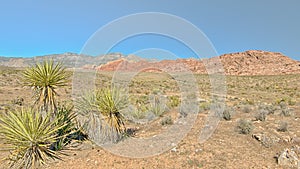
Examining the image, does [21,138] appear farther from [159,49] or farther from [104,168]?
[159,49]

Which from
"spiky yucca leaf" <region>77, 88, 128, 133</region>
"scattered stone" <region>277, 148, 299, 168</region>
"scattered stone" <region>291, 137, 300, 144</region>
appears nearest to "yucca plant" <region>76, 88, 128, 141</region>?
"spiky yucca leaf" <region>77, 88, 128, 133</region>

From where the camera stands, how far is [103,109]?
291 inches

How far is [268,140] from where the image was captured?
24.0 ft

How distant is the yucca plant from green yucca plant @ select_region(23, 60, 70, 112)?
892 mm

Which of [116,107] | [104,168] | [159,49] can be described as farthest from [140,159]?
[159,49]

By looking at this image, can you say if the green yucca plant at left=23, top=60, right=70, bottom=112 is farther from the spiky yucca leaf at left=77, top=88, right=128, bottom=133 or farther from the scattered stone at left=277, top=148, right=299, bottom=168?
the scattered stone at left=277, top=148, right=299, bottom=168

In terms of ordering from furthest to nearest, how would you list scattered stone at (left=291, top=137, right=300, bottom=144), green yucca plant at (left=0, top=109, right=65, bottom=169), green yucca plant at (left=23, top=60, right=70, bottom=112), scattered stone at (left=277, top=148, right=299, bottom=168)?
scattered stone at (left=291, top=137, right=300, bottom=144) → green yucca plant at (left=23, top=60, right=70, bottom=112) → green yucca plant at (left=0, top=109, right=65, bottom=169) → scattered stone at (left=277, top=148, right=299, bottom=168)

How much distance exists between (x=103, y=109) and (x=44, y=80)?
196 centimetres

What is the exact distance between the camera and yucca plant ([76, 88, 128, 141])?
24.3 feet

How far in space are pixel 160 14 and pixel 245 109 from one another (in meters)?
7.30

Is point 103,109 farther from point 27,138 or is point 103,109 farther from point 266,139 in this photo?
point 266,139

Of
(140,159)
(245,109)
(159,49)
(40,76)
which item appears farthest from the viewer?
(245,109)

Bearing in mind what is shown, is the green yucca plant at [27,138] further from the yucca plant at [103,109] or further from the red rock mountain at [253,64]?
the red rock mountain at [253,64]

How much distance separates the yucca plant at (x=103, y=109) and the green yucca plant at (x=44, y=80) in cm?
89
